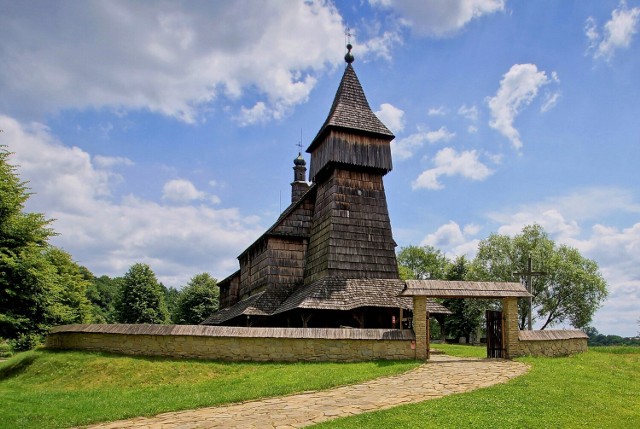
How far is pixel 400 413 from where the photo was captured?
8109 mm

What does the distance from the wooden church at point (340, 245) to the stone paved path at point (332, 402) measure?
865 cm

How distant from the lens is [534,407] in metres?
8.35

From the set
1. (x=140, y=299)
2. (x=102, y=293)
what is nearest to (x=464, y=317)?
(x=140, y=299)

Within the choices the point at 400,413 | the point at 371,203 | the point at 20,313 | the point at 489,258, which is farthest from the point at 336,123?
the point at 489,258

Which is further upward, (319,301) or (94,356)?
(319,301)

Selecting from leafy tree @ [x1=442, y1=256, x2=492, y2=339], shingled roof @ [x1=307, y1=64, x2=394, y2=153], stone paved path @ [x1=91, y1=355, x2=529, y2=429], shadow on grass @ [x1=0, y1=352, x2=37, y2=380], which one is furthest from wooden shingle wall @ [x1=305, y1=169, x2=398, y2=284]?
leafy tree @ [x1=442, y1=256, x2=492, y2=339]

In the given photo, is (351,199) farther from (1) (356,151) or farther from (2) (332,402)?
(2) (332,402)

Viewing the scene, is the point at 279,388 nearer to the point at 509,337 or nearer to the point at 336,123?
the point at 509,337

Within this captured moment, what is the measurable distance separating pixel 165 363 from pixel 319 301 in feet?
24.5

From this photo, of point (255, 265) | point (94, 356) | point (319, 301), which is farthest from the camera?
point (255, 265)

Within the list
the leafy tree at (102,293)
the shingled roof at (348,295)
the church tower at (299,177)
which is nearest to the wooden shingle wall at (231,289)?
the church tower at (299,177)

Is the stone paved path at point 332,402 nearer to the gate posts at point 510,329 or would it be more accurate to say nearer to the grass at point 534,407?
the grass at point 534,407

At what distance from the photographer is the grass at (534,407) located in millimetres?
7551

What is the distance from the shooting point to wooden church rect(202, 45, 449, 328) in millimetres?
21156
